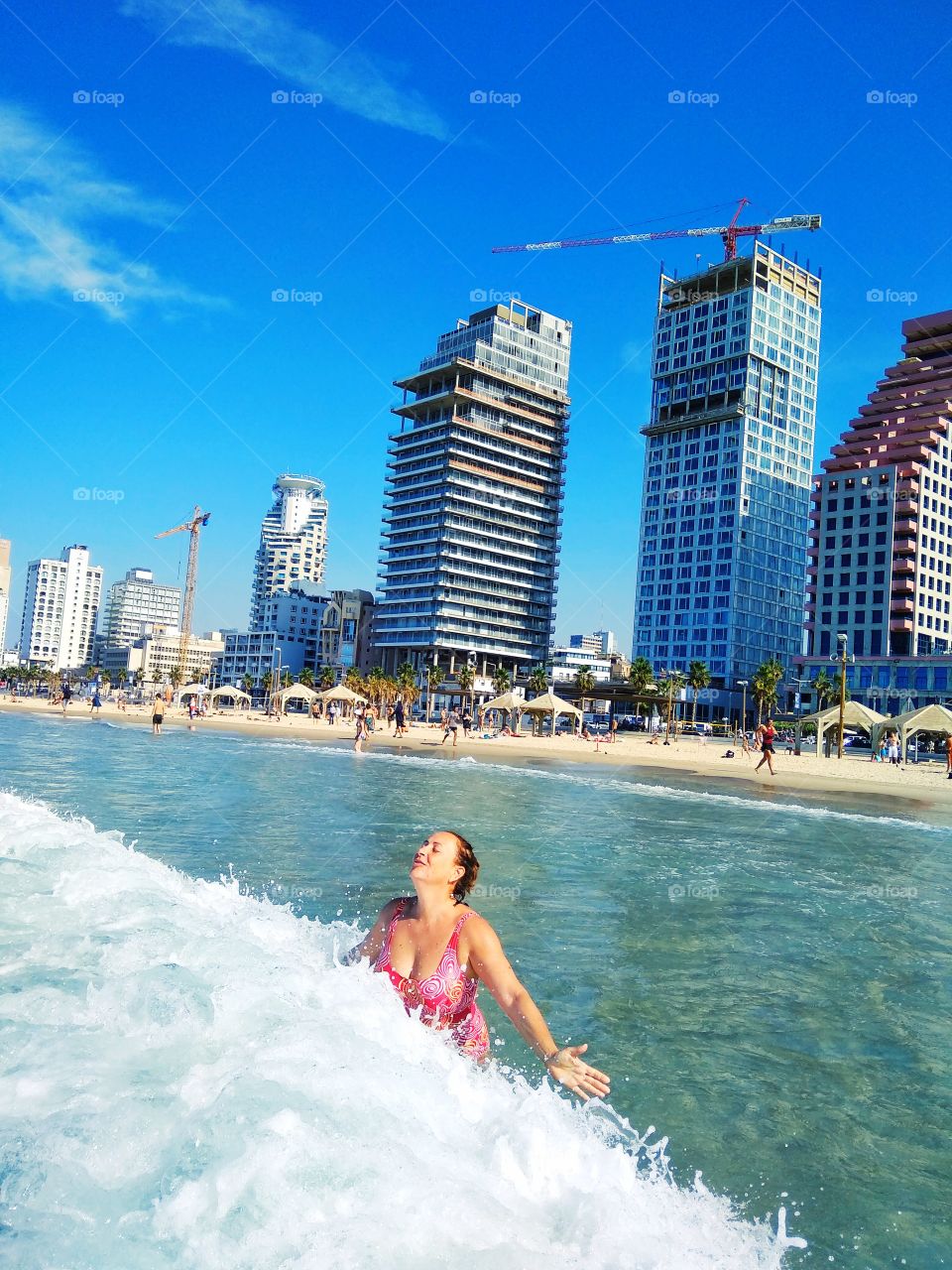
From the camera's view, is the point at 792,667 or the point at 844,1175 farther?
the point at 792,667

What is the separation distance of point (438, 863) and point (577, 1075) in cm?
116

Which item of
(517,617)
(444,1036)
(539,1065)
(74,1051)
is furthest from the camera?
(517,617)

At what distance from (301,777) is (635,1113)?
22.5m

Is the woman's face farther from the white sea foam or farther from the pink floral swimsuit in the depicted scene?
the white sea foam

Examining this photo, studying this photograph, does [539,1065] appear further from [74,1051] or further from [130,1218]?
[130,1218]

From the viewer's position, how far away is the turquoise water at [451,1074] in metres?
2.98

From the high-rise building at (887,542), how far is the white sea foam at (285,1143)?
117402mm

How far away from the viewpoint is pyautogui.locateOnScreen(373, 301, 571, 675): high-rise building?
15088cm

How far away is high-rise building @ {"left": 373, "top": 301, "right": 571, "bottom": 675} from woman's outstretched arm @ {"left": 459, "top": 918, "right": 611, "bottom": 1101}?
143m

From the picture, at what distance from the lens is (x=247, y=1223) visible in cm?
285

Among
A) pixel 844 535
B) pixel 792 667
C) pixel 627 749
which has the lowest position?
pixel 627 749

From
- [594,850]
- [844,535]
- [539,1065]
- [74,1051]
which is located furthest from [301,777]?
[844,535]

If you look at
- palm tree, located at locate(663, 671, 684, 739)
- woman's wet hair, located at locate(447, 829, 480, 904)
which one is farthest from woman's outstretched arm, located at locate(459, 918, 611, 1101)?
palm tree, located at locate(663, 671, 684, 739)

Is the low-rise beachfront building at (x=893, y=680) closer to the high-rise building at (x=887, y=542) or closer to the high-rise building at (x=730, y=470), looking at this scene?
the high-rise building at (x=887, y=542)
